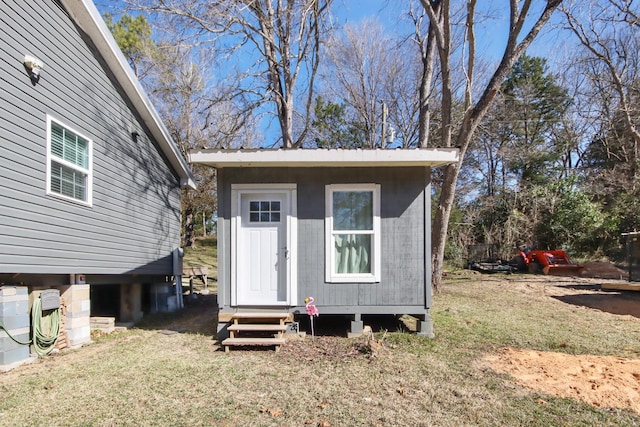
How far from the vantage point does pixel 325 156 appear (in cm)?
523

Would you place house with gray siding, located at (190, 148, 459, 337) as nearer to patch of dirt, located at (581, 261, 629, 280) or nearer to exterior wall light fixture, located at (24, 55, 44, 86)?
exterior wall light fixture, located at (24, 55, 44, 86)

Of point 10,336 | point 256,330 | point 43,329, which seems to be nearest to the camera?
point 10,336

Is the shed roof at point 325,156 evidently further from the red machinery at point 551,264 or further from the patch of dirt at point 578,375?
the red machinery at point 551,264

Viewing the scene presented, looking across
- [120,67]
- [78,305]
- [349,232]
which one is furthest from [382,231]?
[120,67]

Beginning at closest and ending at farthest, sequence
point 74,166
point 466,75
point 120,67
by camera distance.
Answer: point 74,166
point 120,67
point 466,75

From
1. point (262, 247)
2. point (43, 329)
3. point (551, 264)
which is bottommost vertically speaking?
point (43, 329)

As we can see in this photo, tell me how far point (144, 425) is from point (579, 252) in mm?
17110

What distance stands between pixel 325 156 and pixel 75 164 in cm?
375

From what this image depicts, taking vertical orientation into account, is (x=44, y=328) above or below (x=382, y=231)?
below

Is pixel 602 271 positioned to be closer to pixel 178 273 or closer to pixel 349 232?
pixel 349 232

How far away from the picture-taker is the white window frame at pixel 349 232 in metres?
5.45

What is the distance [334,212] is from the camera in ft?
18.3

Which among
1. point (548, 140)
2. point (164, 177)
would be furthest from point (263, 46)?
point (548, 140)

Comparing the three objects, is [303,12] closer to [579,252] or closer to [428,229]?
[428,229]
